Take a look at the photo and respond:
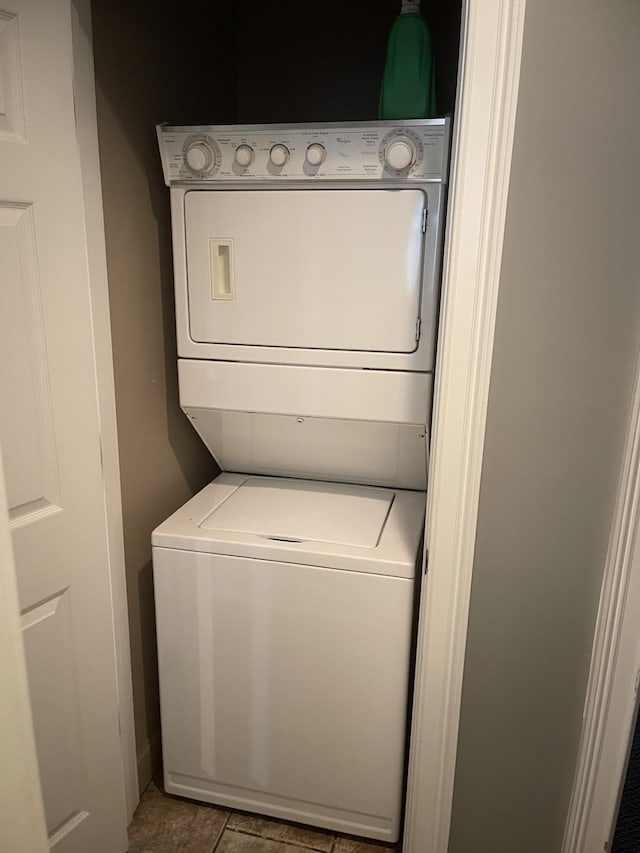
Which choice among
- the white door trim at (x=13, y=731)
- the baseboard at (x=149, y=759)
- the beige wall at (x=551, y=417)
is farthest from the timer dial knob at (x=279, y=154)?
the baseboard at (x=149, y=759)

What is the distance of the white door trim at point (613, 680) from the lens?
1178 millimetres

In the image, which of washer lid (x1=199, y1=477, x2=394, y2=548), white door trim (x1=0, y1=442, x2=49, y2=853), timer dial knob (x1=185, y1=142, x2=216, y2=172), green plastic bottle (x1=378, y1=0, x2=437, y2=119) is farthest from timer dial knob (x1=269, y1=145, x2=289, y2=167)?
white door trim (x1=0, y1=442, x2=49, y2=853)

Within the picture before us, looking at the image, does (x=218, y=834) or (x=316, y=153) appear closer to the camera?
(x=316, y=153)

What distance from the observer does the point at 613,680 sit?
125cm

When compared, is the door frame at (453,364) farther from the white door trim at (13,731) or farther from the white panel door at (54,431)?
the white door trim at (13,731)

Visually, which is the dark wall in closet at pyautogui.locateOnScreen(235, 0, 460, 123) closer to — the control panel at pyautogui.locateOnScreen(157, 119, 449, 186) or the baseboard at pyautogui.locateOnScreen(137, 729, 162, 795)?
the control panel at pyautogui.locateOnScreen(157, 119, 449, 186)

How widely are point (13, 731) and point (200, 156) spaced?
124 centimetres

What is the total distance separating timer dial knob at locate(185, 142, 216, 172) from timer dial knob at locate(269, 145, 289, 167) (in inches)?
5.8

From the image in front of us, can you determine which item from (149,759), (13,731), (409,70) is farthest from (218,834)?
(409,70)

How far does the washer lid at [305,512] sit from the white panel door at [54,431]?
37cm

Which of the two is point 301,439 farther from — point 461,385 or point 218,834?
point 218,834

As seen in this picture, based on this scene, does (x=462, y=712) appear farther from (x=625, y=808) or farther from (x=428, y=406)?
(x=625, y=808)

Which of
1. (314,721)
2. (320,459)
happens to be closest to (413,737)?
(314,721)

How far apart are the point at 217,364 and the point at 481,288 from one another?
0.73 metres
